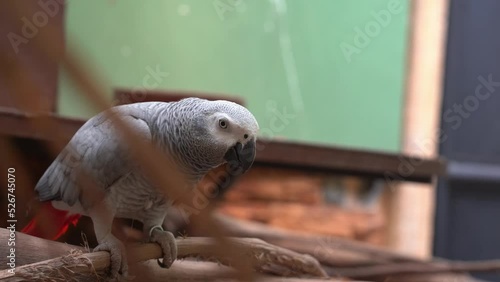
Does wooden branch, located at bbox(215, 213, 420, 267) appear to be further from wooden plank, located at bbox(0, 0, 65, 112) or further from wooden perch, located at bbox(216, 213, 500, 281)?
wooden plank, located at bbox(0, 0, 65, 112)

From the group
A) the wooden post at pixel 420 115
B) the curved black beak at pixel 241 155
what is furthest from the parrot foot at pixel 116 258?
the wooden post at pixel 420 115

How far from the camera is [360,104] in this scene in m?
2.28

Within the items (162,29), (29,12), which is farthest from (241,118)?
(162,29)

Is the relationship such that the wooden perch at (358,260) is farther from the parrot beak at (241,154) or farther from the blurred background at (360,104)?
the parrot beak at (241,154)

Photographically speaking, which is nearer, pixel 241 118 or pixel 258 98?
pixel 241 118

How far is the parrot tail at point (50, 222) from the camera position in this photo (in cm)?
64

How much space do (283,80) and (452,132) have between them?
97 cm

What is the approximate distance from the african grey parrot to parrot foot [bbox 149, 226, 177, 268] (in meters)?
0.06

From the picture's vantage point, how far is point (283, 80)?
2035 mm

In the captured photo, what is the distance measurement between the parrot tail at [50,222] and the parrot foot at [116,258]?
6 centimetres

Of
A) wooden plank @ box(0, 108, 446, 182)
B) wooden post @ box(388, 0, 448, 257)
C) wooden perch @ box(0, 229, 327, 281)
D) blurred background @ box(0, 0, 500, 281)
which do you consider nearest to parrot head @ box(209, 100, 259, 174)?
wooden perch @ box(0, 229, 327, 281)

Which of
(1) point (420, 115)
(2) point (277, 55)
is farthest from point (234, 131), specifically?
(1) point (420, 115)

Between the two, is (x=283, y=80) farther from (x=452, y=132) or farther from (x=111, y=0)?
(x=111, y=0)

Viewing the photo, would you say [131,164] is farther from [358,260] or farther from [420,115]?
[420,115]
